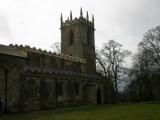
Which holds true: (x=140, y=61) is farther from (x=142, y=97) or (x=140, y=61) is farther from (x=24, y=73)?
(x=24, y=73)

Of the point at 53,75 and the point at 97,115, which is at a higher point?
the point at 53,75

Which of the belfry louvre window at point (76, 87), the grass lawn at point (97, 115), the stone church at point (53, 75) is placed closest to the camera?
the grass lawn at point (97, 115)

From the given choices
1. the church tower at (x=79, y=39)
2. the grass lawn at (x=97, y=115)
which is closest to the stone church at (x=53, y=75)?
the church tower at (x=79, y=39)

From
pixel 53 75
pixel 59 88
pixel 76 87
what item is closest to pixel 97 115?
pixel 53 75

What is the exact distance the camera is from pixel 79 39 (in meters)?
67.1

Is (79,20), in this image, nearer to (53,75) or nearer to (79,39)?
(79,39)

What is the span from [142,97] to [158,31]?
57.4ft

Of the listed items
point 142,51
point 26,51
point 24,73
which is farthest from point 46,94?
point 142,51

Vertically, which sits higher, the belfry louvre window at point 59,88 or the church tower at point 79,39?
the church tower at point 79,39

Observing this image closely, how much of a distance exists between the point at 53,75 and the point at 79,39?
87.3 ft

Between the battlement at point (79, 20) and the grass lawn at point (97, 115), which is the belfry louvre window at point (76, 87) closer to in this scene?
the grass lawn at point (97, 115)

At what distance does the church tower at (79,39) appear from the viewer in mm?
67375

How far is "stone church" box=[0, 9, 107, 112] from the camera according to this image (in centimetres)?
3397

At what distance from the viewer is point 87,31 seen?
70.6 metres
